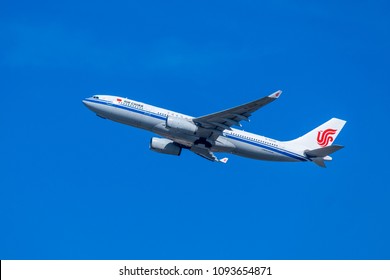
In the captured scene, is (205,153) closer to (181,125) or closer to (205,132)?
(205,132)

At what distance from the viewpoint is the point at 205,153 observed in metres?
64.8

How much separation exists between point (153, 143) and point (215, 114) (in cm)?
765

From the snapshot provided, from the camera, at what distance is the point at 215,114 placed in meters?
59.9

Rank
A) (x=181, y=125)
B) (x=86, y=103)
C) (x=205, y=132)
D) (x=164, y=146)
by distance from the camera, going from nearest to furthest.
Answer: (x=181, y=125) → (x=205, y=132) → (x=86, y=103) → (x=164, y=146)

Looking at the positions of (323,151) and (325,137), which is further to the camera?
(325,137)

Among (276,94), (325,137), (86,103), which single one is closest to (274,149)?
(325,137)

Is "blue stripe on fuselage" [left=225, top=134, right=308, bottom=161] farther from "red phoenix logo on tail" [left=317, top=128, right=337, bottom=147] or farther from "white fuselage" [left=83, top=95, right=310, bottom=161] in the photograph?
"red phoenix logo on tail" [left=317, top=128, right=337, bottom=147]

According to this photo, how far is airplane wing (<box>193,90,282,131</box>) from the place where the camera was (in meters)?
58.6

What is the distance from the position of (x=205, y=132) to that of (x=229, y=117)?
2.61 metres

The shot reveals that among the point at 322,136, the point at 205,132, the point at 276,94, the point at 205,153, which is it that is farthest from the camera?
the point at 322,136
